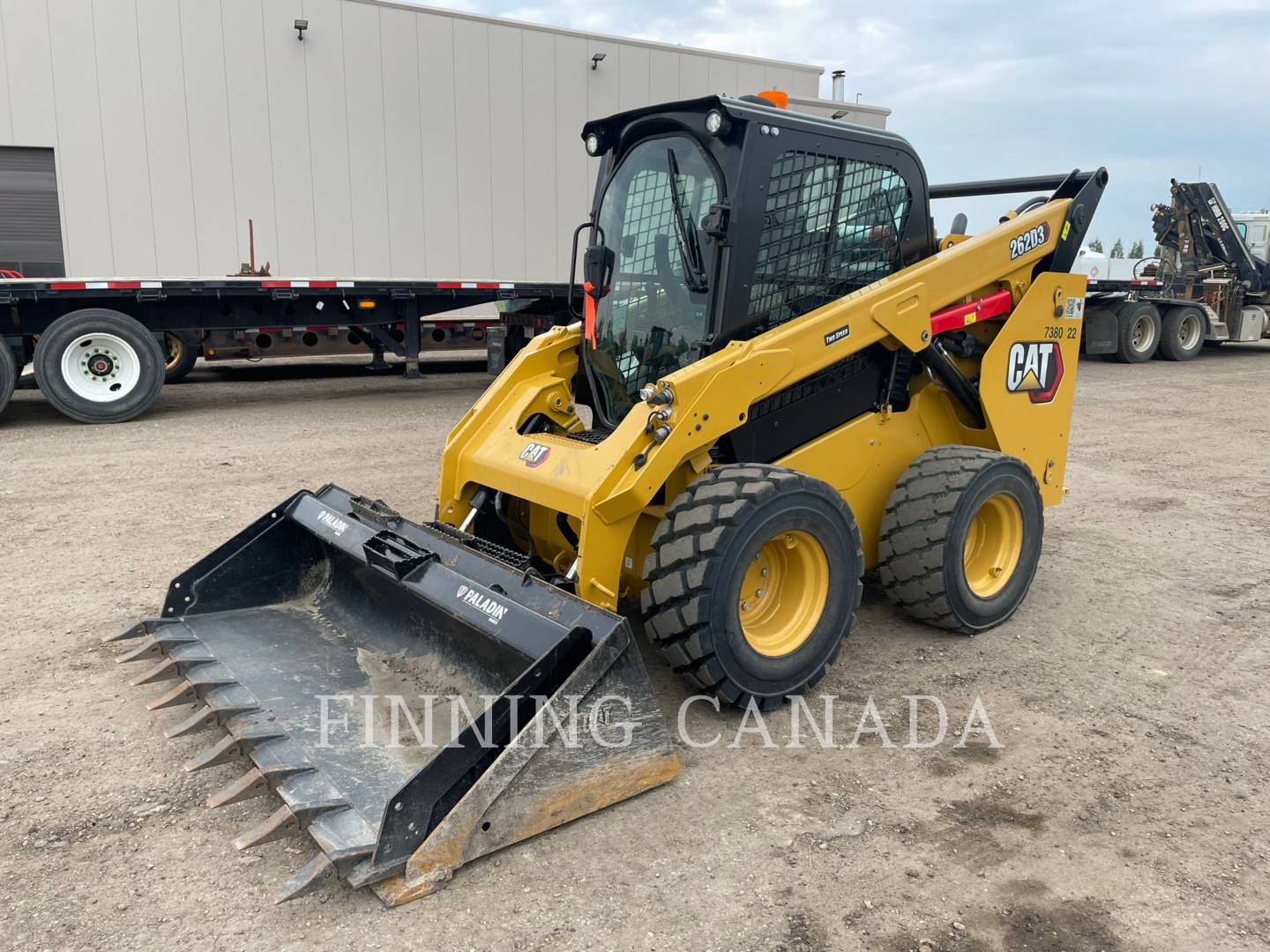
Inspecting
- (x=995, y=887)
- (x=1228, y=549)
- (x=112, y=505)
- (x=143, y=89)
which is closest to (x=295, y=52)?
(x=143, y=89)

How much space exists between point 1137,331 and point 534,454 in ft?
51.0

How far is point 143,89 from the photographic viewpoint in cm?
1155

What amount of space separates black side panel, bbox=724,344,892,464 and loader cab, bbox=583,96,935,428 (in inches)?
11.5

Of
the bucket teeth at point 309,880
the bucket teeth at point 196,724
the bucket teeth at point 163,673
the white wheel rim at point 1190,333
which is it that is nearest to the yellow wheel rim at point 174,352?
the bucket teeth at point 163,673

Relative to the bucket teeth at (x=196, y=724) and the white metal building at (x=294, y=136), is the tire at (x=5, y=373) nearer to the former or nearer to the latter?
the white metal building at (x=294, y=136)

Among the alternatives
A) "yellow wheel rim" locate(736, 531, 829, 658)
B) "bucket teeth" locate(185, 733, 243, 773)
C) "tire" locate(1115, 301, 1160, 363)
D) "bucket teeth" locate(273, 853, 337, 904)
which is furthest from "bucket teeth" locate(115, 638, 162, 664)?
"tire" locate(1115, 301, 1160, 363)

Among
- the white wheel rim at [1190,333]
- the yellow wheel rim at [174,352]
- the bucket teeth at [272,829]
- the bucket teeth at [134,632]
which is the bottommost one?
the bucket teeth at [272,829]

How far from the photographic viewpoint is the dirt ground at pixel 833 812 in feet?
8.20

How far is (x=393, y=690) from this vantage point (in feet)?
11.5

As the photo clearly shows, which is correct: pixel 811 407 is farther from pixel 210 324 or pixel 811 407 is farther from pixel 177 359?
pixel 177 359

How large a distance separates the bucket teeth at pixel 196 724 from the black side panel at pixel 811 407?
6.88 ft

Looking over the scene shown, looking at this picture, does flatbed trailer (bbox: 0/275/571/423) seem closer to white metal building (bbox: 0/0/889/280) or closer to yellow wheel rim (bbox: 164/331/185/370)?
yellow wheel rim (bbox: 164/331/185/370)

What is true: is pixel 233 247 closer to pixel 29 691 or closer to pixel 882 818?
pixel 29 691

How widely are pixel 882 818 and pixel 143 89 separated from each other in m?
12.1
